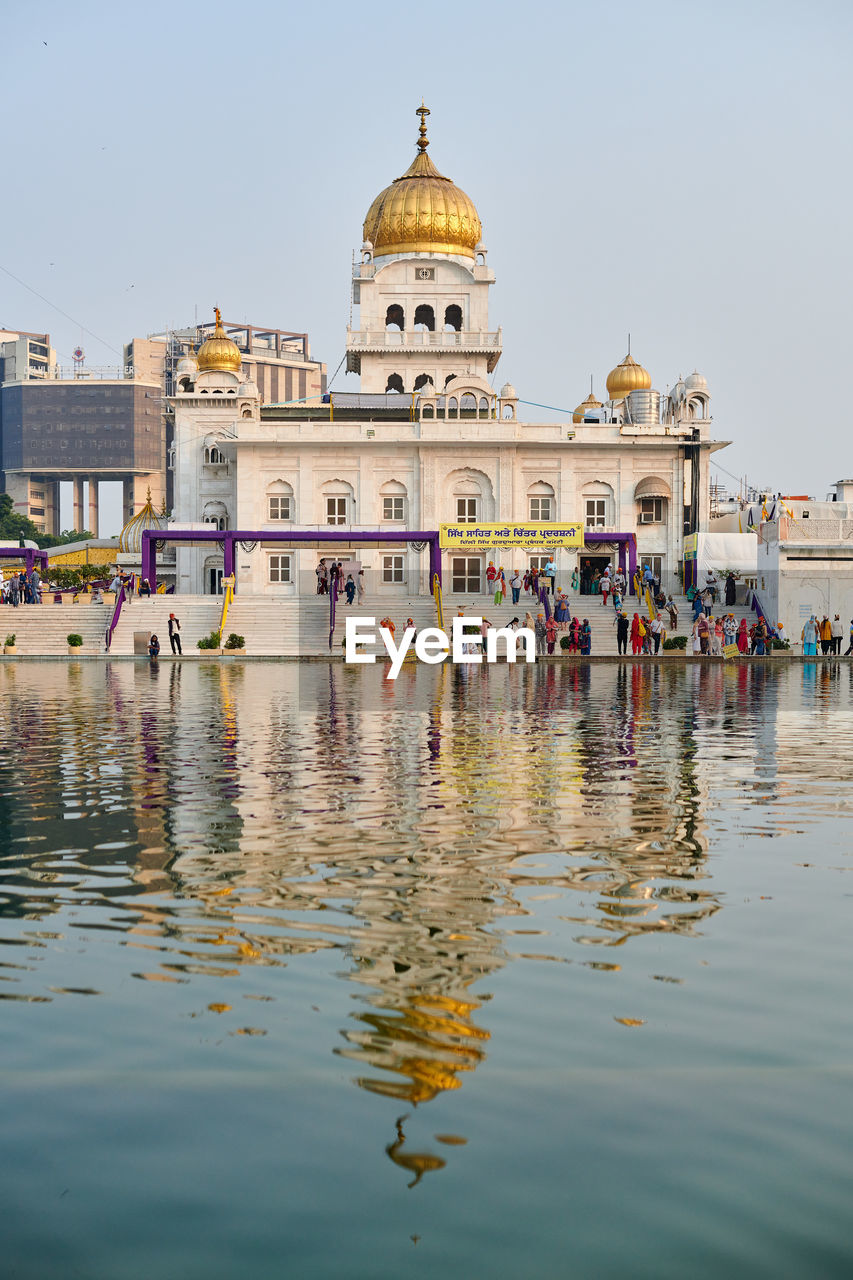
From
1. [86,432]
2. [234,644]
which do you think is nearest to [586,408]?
[234,644]

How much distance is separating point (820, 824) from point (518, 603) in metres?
34.7

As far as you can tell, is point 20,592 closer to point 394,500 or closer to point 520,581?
point 394,500

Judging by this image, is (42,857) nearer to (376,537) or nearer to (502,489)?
(376,537)

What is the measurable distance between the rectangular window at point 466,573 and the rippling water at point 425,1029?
40.7m

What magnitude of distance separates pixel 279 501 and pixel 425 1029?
4859 centimetres

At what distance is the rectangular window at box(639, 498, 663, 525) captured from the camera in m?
53.0

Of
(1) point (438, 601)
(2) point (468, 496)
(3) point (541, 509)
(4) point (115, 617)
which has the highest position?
(2) point (468, 496)

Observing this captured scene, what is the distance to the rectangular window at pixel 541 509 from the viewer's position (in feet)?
172

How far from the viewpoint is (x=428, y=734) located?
1527 centimetres

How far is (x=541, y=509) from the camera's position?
52.6 metres

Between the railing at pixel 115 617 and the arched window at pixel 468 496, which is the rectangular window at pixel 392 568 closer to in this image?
the arched window at pixel 468 496

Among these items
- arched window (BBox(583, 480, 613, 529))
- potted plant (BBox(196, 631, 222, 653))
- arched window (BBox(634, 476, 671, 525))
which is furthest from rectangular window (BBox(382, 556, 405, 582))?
potted plant (BBox(196, 631, 222, 653))

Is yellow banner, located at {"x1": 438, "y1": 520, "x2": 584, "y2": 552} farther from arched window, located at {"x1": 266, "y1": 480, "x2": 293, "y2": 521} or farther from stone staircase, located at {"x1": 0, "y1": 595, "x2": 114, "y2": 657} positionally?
stone staircase, located at {"x1": 0, "y1": 595, "x2": 114, "y2": 657}

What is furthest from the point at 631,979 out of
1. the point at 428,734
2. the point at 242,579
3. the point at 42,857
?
the point at 242,579
